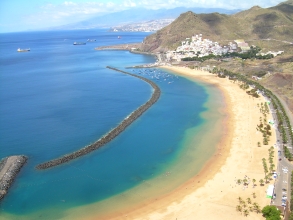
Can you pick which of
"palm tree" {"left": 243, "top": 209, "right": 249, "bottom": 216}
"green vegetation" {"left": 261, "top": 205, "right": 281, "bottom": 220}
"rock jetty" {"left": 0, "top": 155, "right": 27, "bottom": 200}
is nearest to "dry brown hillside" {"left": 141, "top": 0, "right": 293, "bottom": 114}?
"rock jetty" {"left": 0, "top": 155, "right": 27, "bottom": 200}

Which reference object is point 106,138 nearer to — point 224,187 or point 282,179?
point 224,187

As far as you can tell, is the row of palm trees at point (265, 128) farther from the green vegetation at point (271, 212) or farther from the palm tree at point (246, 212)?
the green vegetation at point (271, 212)

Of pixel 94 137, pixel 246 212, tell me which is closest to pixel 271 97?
pixel 94 137

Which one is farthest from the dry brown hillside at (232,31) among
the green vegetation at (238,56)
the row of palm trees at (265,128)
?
the row of palm trees at (265,128)

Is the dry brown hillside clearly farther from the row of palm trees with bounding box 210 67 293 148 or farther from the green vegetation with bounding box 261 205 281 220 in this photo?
the green vegetation with bounding box 261 205 281 220

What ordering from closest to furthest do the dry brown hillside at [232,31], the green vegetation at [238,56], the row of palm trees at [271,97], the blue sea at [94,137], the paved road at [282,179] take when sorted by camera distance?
1. the paved road at [282,179]
2. the blue sea at [94,137]
3. the row of palm trees at [271,97]
4. the green vegetation at [238,56]
5. the dry brown hillside at [232,31]

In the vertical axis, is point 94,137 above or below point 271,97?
below
